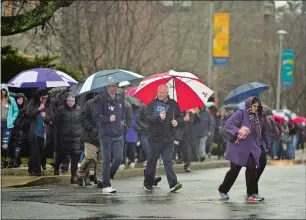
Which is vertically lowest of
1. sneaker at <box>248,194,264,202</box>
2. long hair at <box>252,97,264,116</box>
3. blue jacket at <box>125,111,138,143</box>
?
sneaker at <box>248,194,264,202</box>

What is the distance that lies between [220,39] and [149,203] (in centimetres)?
2628

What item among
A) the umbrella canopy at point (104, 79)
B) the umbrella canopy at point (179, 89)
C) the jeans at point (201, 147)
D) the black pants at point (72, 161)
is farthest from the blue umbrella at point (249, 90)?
the jeans at point (201, 147)

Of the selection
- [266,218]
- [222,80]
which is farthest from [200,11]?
[266,218]

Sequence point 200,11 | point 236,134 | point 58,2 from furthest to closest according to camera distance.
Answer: point 200,11, point 58,2, point 236,134

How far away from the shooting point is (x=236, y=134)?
1619 cm

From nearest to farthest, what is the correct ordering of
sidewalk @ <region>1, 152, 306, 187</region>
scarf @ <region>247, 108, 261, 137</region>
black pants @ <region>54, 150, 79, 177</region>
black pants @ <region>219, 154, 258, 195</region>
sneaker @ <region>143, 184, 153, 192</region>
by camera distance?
black pants @ <region>219, 154, 258, 195</region>, scarf @ <region>247, 108, 261, 137</region>, sneaker @ <region>143, 184, 153, 192</region>, sidewalk @ <region>1, 152, 306, 187</region>, black pants @ <region>54, 150, 79, 177</region>

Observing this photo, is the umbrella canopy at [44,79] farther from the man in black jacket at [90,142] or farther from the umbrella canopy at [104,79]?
the umbrella canopy at [104,79]

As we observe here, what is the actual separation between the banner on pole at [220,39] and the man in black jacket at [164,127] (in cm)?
2270

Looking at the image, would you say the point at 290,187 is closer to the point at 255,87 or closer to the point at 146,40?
the point at 255,87

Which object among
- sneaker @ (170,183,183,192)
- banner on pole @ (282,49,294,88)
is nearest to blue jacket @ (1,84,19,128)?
sneaker @ (170,183,183,192)

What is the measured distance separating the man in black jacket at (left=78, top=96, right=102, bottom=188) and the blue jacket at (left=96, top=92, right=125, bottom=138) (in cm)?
12

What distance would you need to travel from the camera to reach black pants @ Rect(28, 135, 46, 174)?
20547mm

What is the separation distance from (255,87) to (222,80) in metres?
45.1

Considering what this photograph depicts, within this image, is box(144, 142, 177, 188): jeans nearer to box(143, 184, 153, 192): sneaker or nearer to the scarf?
box(143, 184, 153, 192): sneaker
